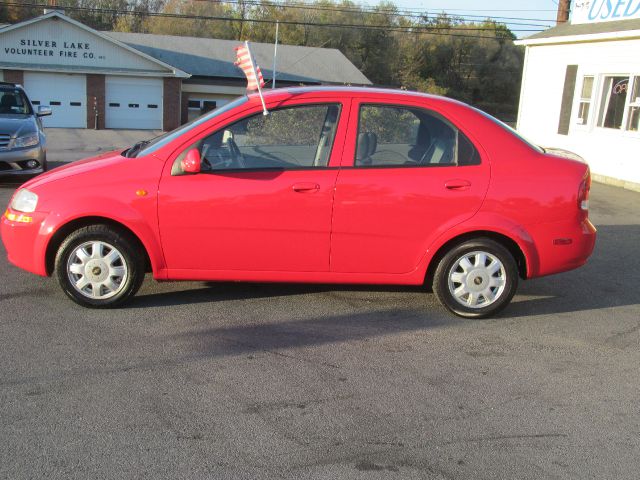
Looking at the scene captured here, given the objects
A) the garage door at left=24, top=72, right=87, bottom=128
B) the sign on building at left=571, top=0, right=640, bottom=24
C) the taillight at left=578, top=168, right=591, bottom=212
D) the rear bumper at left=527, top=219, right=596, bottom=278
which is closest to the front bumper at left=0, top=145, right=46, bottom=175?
the rear bumper at left=527, top=219, right=596, bottom=278

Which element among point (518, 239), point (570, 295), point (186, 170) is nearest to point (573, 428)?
point (518, 239)

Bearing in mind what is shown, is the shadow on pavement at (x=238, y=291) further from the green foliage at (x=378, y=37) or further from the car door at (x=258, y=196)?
the green foliage at (x=378, y=37)

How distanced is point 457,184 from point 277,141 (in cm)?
148

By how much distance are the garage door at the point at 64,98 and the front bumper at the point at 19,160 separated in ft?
81.8

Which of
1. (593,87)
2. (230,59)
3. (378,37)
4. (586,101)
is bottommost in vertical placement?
(586,101)

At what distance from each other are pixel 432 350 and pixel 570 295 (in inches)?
89.2

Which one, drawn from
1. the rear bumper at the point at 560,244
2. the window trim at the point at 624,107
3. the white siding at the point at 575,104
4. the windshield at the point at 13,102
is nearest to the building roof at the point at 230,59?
the white siding at the point at 575,104

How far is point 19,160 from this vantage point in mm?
10984

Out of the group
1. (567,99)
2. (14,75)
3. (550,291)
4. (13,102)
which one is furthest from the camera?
(14,75)

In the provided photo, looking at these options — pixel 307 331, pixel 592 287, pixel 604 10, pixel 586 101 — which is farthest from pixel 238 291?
pixel 604 10

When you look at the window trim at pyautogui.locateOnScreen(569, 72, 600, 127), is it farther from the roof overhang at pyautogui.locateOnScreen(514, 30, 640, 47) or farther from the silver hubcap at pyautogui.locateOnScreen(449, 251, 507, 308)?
the silver hubcap at pyautogui.locateOnScreen(449, 251, 507, 308)

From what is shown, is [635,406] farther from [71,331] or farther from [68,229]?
[68,229]

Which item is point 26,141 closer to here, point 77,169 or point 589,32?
point 77,169

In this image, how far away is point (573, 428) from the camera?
12.5 feet
